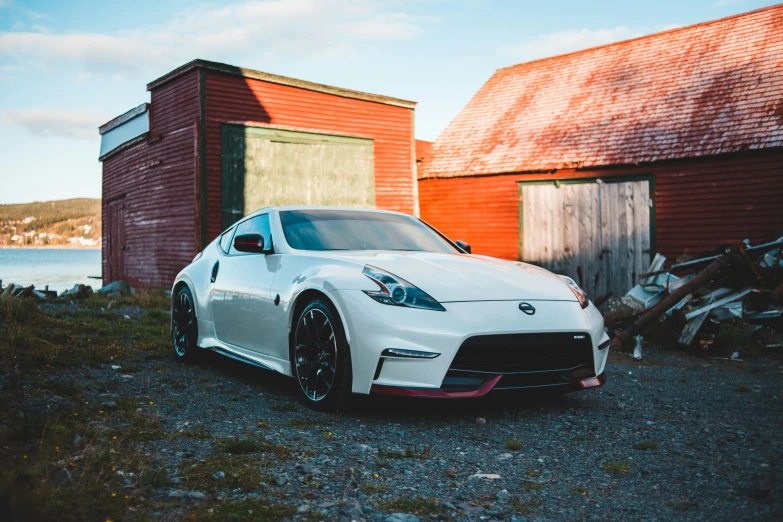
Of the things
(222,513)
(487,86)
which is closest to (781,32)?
(487,86)

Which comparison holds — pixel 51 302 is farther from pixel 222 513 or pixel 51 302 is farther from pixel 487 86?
pixel 487 86

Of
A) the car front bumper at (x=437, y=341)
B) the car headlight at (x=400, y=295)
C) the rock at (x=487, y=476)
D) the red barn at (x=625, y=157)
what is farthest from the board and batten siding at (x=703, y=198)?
the rock at (x=487, y=476)

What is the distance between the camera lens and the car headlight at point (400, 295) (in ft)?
14.0

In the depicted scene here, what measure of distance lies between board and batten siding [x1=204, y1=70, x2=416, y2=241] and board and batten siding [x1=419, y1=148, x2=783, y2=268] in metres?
2.56

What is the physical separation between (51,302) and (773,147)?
1356 centimetres

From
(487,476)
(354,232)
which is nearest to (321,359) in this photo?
(354,232)

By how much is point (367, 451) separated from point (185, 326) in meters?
3.53

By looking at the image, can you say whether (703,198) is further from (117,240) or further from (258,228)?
(117,240)

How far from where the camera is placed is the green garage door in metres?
14.5

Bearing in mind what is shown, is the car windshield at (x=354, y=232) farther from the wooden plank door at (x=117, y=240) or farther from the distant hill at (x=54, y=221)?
the distant hill at (x=54, y=221)

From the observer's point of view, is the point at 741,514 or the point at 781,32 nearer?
the point at 741,514

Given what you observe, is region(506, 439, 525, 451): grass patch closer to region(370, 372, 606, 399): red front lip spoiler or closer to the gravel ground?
the gravel ground

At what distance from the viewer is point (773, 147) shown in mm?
12742

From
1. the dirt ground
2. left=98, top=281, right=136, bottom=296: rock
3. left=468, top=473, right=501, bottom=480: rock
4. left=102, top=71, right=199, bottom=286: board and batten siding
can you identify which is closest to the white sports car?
the dirt ground
